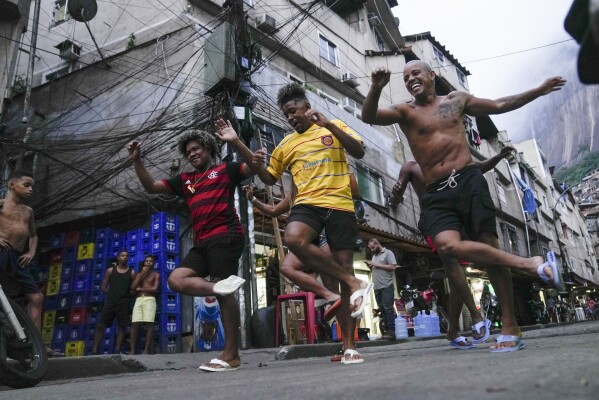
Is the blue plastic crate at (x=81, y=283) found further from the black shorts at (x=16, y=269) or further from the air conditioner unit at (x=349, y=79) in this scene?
the air conditioner unit at (x=349, y=79)

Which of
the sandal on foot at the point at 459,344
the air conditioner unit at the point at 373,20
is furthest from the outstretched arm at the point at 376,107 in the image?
the air conditioner unit at the point at 373,20

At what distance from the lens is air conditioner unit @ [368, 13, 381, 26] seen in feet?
70.6

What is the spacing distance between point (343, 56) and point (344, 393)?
18.9m

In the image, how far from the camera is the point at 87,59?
14.0 metres

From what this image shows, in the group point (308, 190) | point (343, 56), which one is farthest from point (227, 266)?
point (343, 56)

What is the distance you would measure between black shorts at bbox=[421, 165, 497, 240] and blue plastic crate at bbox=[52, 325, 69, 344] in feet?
29.7

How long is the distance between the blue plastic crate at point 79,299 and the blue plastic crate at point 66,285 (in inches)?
8.6

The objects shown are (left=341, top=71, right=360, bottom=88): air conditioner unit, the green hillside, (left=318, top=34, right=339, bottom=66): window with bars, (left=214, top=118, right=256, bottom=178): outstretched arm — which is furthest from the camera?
(left=341, top=71, right=360, bottom=88): air conditioner unit

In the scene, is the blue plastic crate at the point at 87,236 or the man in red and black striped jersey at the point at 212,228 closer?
the man in red and black striped jersey at the point at 212,228

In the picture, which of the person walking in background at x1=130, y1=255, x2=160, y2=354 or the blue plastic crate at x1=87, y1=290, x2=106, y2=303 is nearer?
the person walking in background at x1=130, y1=255, x2=160, y2=354

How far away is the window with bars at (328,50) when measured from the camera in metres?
17.8

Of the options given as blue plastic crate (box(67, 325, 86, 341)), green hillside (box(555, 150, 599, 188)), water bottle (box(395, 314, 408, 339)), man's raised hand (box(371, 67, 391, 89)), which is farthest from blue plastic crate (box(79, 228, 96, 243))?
green hillside (box(555, 150, 599, 188))

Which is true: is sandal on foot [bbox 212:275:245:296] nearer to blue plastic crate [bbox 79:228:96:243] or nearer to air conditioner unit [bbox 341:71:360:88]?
blue plastic crate [bbox 79:228:96:243]

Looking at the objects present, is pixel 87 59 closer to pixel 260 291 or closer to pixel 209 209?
pixel 260 291
